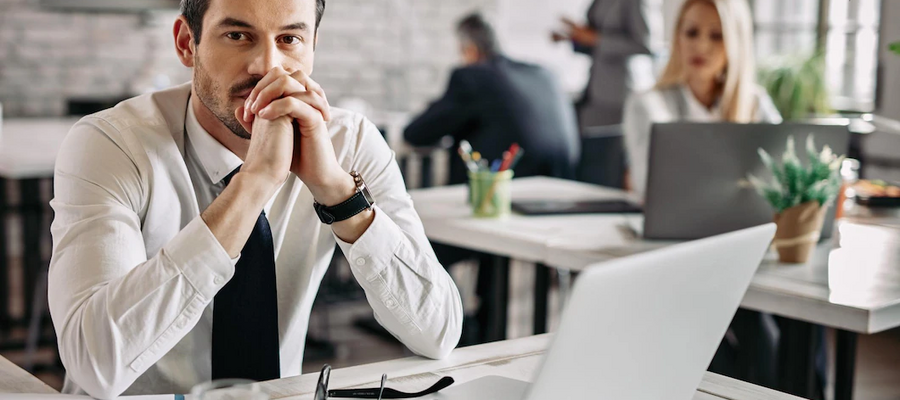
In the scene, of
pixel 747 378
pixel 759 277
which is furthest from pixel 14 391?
pixel 747 378

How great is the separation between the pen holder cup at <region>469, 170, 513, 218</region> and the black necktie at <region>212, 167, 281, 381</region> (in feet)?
3.16

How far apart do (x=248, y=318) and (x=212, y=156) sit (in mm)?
254

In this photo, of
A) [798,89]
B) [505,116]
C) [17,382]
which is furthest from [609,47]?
Result: [17,382]

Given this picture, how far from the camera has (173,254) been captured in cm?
121

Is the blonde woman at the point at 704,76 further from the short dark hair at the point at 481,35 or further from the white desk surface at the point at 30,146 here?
the white desk surface at the point at 30,146

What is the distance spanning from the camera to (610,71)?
529 cm

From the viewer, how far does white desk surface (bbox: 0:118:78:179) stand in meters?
3.11

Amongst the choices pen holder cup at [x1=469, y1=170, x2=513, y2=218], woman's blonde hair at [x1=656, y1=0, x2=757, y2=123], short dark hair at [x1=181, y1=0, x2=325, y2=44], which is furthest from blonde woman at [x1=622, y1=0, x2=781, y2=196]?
short dark hair at [x1=181, y1=0, x2=325, y2=44]

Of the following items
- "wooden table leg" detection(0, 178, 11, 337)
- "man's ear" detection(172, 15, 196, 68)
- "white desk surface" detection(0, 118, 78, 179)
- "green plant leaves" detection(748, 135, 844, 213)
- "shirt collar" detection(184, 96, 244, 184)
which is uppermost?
"man's ear" detection(172, 15, 196, 68)

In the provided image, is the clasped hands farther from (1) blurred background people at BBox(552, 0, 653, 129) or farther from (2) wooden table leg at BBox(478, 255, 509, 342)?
(1) blurred background people at BBox(552, 0, 653, 129)

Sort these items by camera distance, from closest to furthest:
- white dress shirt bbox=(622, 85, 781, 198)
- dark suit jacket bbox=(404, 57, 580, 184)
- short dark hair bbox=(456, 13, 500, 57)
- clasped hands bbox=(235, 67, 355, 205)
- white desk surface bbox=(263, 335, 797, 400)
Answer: white desk surface bbox=(263, 335, 797, 400) → clasped hands bbox=(235, 67, 355, 205) → white dress shirt bbox=(622, 85, 781, 198) → dark suit jacket bbox=(404, 57, 580, 184) → short dark hair bbox=(456, 13, 500, 57)

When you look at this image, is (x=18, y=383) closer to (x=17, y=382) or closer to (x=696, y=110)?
(x=17, y=382)

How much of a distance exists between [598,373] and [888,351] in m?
3.29

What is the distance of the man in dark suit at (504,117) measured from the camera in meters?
3.68
